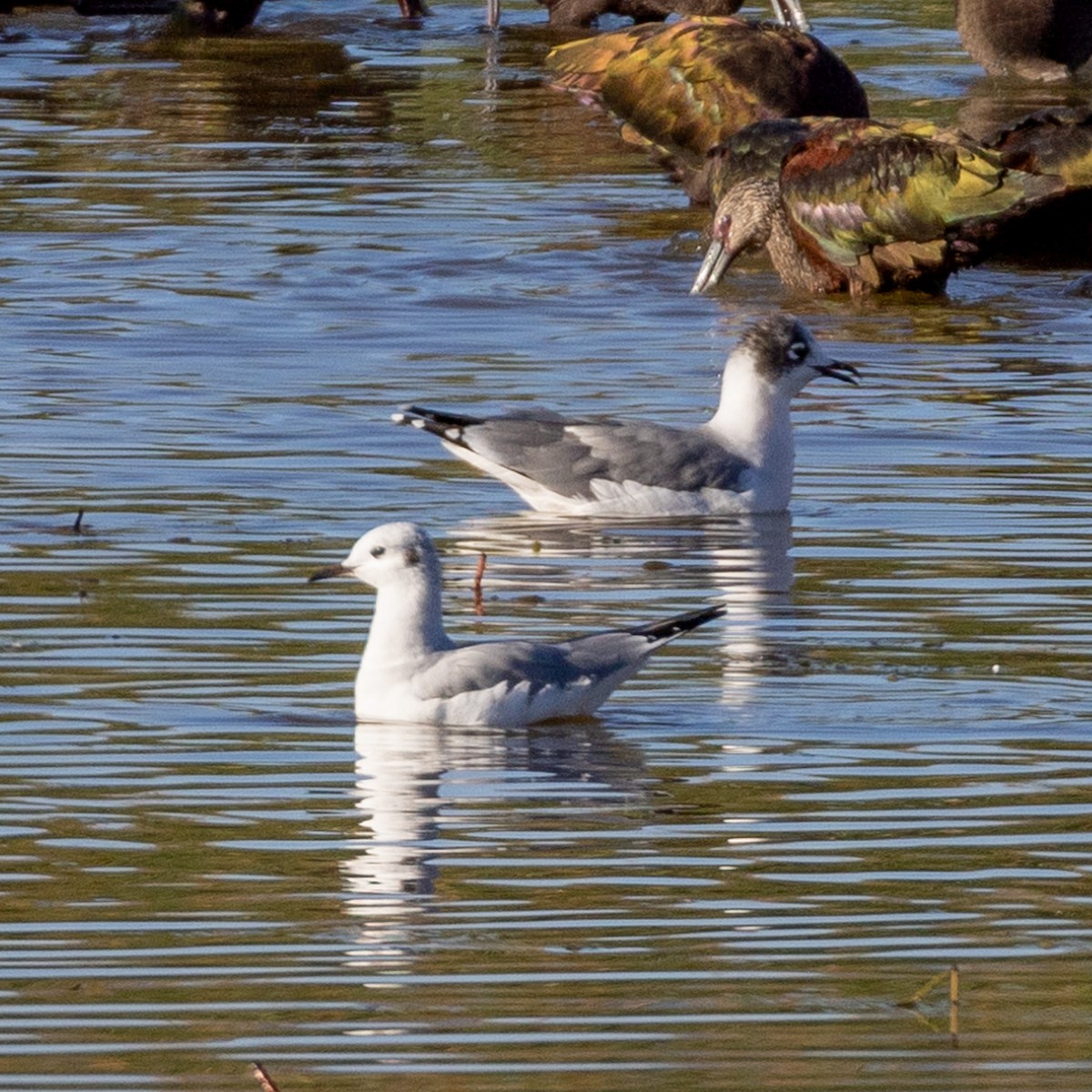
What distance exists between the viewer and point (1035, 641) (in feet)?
26.3

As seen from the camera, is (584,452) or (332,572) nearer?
(332,572)

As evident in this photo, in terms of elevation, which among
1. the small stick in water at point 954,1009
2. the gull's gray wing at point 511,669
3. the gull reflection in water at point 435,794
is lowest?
the gull reflection in water at point 435,794

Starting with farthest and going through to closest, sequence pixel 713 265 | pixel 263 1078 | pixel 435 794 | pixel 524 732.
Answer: pixel 713 265 → pixel 524 732 → pixel 435 794 → pixel 263 1078

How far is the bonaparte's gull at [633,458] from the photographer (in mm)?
9891

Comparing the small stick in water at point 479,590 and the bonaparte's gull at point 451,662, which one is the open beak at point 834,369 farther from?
the bonaparte's gull at point 451,662

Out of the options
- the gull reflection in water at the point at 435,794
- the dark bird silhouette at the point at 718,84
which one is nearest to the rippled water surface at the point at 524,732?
the gull reflection in water at the point at 435,794

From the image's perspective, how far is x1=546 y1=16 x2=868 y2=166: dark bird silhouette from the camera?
57.4 ft

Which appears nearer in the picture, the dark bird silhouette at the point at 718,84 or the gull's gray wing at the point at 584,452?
the gull's gray wing at the point at 584,452

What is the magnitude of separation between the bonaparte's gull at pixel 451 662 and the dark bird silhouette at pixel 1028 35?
15.9 metres

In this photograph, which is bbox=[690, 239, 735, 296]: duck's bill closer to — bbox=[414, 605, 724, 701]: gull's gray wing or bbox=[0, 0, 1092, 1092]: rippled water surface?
bbox=[0, 0, 1092, 1092]: rippled water surface

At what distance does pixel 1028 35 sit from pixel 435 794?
55.7 ft

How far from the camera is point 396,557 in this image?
7.48 meters

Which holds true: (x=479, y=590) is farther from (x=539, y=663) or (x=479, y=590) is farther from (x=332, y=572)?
(x=539, y=663)

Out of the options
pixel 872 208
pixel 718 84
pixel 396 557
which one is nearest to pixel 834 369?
pixel 396 557
